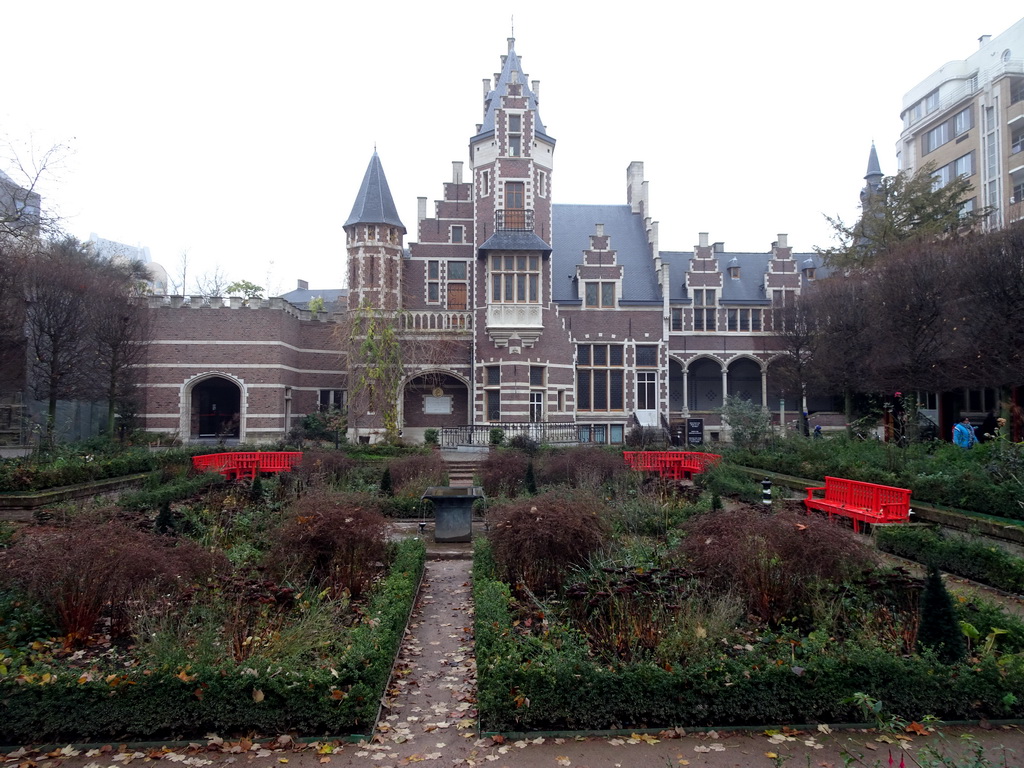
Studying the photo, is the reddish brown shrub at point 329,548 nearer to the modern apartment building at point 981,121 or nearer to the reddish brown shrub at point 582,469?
the reddish brown shrub at point 582,469

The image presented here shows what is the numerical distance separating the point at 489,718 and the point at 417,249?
25095mm

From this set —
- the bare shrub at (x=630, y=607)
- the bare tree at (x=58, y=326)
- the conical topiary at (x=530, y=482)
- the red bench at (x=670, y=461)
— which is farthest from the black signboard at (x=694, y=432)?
the bare tree at (x=58, y=326)

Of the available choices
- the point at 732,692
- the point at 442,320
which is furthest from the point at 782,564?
the point at 442,320

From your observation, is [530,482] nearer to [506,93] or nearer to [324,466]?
[324,466]

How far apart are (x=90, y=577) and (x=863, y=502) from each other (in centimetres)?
1105

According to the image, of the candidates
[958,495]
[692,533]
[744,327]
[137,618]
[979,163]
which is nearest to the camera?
[137,618]

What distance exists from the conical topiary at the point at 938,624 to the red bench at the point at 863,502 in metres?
4.47

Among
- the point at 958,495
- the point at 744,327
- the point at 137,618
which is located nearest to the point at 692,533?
the point at 137,618

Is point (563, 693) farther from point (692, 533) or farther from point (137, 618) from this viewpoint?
point (137, 618)

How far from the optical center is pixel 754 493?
43.8 feet

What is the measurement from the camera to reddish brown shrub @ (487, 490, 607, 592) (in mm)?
7148

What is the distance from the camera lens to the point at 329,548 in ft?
24.1

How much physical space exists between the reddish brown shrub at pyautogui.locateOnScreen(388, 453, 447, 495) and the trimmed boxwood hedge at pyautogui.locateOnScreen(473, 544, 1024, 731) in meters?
10.1

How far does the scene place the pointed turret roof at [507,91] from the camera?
87.0 ft
